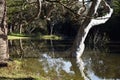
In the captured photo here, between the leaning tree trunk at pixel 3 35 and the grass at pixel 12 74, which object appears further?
the leaning tree trunk at pixel 3 35

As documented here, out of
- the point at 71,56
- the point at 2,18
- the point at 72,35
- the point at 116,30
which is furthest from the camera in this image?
the point at 72,35

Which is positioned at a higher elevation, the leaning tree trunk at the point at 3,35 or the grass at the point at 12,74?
the leaning tree trunk at the point at 3,35

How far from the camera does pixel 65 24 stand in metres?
63.7

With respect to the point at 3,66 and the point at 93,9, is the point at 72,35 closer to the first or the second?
the point at 93,9

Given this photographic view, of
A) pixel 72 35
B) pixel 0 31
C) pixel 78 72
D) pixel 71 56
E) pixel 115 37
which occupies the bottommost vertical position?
pixel 72 35

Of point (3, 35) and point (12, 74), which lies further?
point (3, 35)

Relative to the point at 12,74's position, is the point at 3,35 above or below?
above

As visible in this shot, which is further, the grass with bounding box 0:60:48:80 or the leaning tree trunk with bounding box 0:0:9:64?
the leaning tree trunk with bounding box 0:0:9:64

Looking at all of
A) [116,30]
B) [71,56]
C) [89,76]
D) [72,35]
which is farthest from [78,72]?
[72,35]

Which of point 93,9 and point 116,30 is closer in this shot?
point 93,9

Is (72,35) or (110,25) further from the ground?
(110,25)

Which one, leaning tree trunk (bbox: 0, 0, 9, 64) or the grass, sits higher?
leaning tree trunk (bbox: 0, 0, 9, 64)

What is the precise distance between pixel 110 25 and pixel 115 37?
1846 millimetres

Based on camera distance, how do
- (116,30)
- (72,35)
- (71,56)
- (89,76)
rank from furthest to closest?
(72,35) < (116,30) < (71,56) < (89,76)
